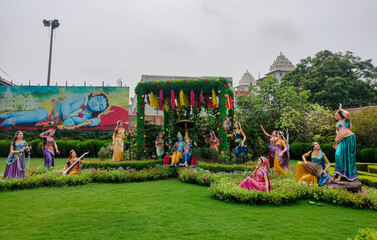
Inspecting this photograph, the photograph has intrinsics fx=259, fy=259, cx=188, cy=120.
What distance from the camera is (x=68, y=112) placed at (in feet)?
77.7

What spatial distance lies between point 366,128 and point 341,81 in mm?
12080

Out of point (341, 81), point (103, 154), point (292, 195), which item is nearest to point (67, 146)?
point (103, 154)

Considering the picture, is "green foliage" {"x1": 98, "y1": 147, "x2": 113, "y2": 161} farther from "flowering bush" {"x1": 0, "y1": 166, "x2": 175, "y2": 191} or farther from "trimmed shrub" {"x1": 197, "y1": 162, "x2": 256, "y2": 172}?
"trimmed shrub" {"x1": 197, "y1": 162, "x2": 256, "y2": 172}

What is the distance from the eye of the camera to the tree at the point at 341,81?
87.9ft

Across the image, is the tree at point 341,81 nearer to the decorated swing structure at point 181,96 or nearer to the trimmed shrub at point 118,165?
the decorated swing structure at point 181,96

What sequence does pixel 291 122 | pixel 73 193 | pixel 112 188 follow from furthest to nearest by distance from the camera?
pixel 291 122 < pixel 112 188 < pixel 73 193

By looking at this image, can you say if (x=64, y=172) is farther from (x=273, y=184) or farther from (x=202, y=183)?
(x=273, y=184)

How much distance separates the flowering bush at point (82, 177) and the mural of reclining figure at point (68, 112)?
12.3 metres

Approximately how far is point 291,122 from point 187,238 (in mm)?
18319

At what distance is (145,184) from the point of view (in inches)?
400

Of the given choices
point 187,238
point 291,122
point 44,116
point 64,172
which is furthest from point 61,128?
point 187,238

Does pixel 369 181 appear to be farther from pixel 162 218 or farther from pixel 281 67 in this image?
pixel 281 67

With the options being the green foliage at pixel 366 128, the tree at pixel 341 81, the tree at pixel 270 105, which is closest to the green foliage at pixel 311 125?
the tree at pixel 270 105

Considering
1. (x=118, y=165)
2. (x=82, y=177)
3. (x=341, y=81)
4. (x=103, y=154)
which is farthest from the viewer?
(x=341, y=81)
